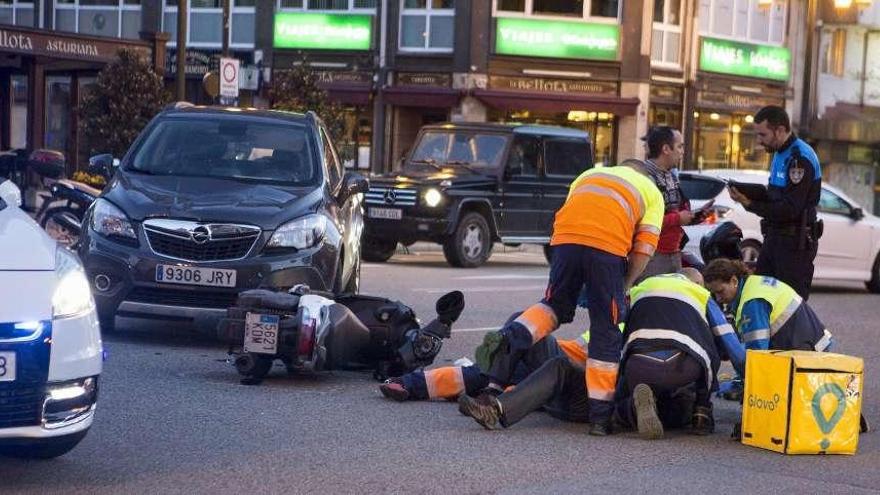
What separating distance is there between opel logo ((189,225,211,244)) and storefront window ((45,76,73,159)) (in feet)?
113

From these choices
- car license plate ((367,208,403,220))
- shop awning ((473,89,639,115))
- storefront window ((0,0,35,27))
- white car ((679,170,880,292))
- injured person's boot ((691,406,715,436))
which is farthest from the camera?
storefront window ((0,0,35,27))

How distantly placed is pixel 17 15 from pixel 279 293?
41.2 m

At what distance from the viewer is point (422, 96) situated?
4116cm

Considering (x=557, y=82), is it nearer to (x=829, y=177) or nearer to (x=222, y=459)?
(x=829, y=177)

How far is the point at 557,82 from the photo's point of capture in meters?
42.0

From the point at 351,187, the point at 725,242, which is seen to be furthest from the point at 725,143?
the point at 725,242

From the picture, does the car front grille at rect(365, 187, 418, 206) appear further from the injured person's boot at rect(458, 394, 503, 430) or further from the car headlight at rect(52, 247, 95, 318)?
the car headlight at rect(52, 247, 95, 318)

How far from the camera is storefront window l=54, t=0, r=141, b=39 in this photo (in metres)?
46.7

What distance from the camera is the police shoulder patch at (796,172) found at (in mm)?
10430

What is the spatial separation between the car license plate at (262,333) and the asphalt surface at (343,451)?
250 millimetres

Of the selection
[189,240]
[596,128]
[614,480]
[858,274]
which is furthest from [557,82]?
[614,480]

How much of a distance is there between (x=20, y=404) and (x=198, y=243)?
15.7 ft

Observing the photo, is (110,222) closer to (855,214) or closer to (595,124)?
(855,214)

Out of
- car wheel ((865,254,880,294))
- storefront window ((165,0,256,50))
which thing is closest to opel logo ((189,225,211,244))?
car wheel ((865,254,880,294))
